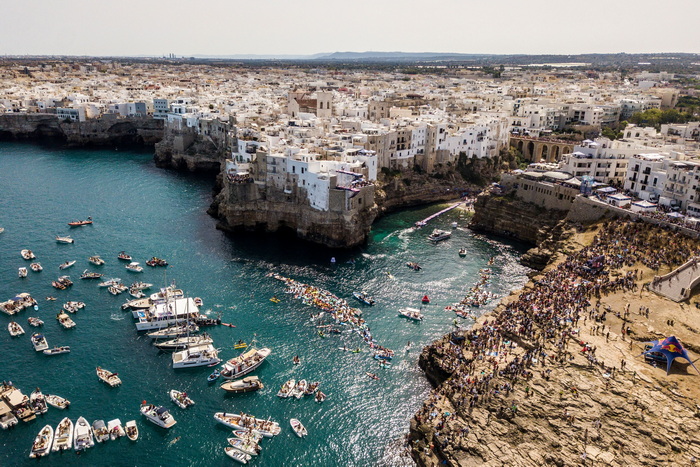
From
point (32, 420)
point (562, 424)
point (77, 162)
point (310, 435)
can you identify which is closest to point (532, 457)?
point (562, 424)

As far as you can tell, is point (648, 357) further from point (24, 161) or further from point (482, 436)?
point (24, 161)

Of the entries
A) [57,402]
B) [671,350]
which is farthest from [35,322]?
[671,350]

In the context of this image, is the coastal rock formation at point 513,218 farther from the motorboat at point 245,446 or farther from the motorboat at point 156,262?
the motorboat at point 245,446

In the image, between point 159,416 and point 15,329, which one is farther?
point 15,329

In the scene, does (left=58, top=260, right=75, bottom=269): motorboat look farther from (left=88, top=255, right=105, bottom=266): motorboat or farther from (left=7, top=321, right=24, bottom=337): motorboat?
(left=7, top=321, right=24, bottom=337): motorboat

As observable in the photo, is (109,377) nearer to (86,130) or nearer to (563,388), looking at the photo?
(563,388)
